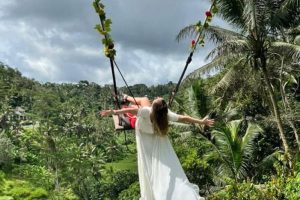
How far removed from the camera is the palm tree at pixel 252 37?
43.7 feet

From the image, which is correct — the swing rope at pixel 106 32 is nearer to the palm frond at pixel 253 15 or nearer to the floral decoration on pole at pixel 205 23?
the floral decoration on pole at pixel 205 23

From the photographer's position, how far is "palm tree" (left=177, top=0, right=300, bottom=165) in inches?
525

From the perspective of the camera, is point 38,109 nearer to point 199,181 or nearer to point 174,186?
point 199,181

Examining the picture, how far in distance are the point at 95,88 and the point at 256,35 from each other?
92.5 metres

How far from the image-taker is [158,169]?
4367mm

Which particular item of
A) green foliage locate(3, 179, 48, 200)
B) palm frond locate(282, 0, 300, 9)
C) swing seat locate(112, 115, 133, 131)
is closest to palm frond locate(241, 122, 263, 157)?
palm frond locate(282, 0, 300, 9)

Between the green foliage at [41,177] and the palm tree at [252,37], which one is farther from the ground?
the palm tree at [252,37]

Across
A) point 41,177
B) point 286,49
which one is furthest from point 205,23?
point 41,177

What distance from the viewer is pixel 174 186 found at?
4301mm

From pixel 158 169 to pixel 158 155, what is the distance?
0.12 meters

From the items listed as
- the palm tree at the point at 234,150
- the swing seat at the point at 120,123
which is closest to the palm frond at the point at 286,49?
the palm tree at the point at 234,150

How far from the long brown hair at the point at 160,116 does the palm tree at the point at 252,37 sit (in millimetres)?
9296

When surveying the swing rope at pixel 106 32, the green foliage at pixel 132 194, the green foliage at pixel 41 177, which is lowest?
the green foliage at pixel 41 177

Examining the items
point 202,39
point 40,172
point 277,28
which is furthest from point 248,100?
point 40,172
